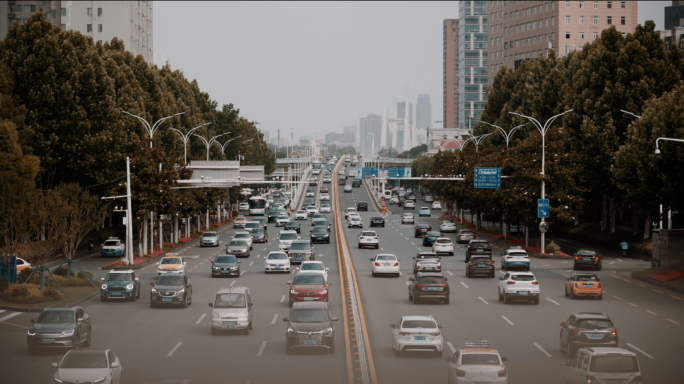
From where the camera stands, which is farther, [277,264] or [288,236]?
[288,236]

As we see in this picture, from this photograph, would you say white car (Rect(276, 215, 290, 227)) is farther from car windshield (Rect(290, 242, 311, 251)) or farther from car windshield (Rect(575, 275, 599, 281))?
car windshield (Rect(575, 275, 599, 281))

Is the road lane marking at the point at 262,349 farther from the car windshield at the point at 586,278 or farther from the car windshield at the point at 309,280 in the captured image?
the car windshield at the point at 586,278

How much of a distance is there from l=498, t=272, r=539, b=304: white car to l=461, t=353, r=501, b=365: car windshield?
19655 mm

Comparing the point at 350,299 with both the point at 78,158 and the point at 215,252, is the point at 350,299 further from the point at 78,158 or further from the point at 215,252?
the point at 78,158

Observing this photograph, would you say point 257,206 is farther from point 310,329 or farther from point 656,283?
point 310,329

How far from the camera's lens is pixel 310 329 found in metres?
28.1

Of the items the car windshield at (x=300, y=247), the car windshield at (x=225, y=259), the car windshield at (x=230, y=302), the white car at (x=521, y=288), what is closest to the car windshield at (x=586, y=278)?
the white car at (x=521, y=288)

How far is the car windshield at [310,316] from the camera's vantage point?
28484mm

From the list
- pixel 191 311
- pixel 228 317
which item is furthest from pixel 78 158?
pixel 228 317

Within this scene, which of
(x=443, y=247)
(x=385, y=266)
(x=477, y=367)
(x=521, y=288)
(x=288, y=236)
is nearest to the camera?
(x=477, y=367)

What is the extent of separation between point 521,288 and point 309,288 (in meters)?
10.0

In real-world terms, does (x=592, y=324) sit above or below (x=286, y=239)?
above

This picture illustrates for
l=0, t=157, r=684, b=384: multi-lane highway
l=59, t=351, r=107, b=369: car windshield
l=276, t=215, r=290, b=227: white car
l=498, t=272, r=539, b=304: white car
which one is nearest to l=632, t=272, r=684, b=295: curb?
l=0, t=157, r=684, b=384: multi-lane highway

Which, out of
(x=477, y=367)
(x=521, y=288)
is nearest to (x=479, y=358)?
(x=477, y=367)
